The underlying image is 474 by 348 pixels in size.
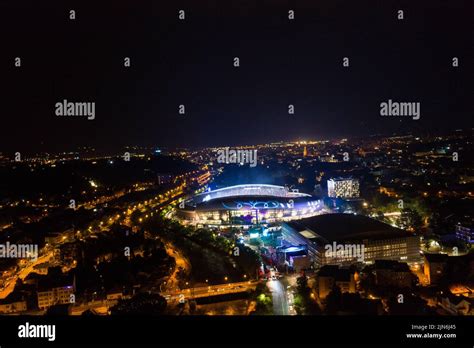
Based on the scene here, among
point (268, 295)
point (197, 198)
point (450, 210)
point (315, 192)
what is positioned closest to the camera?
point (268, 295)

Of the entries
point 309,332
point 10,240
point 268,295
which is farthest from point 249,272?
point 10,240

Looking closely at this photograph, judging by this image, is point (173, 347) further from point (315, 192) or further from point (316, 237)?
point (315, 192)

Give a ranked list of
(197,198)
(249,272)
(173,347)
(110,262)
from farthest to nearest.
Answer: (197,198)
(110,262)
(249,272)
(173,347)

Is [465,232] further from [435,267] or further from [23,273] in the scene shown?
[23,273]

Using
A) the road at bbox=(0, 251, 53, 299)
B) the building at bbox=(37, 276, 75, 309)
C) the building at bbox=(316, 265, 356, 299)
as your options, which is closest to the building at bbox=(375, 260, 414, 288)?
the building at bbox=(316, 265, 356, 299)

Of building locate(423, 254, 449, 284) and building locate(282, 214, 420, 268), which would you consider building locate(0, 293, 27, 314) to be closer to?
building locate(282, 214, 420, 268)

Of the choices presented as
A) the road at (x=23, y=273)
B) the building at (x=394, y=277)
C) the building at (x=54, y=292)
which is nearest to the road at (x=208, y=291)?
the building at (x=54, y=292)

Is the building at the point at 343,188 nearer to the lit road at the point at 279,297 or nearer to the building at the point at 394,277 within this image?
the building at the point at 394,277
